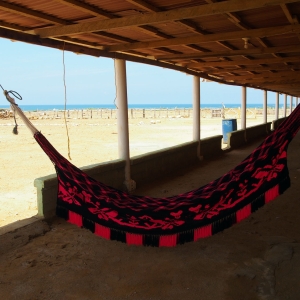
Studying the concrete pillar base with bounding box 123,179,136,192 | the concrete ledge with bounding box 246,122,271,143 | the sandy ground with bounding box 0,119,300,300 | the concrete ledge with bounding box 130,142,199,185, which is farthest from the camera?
the concrete ledge with bounding box 246,122,271,143

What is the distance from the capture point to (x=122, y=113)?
4.42 metres

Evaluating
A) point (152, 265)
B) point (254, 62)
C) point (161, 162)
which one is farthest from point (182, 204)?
point (254, 62)

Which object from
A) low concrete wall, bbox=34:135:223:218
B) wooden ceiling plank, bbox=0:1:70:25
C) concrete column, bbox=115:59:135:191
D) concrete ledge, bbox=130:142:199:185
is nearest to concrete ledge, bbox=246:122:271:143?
low concrete wall, bbox=34:135:223:218

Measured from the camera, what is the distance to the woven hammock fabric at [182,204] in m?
2.39

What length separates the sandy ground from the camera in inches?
84.5

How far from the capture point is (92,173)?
3.97 metres

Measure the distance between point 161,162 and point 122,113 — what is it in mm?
1340

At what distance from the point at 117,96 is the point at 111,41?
93cm

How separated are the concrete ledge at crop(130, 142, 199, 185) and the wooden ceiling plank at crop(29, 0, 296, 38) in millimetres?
2246

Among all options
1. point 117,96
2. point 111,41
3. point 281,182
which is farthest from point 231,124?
point 281,182

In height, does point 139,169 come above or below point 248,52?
below

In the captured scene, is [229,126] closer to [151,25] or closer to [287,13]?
[151,25]

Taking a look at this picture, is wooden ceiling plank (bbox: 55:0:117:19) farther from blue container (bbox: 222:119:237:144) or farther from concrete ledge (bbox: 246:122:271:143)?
blue container (bbox: 222:119:237:144)

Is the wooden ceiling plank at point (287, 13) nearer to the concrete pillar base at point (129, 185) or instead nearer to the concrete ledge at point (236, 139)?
the concrete pillar base at point (129, 185)
